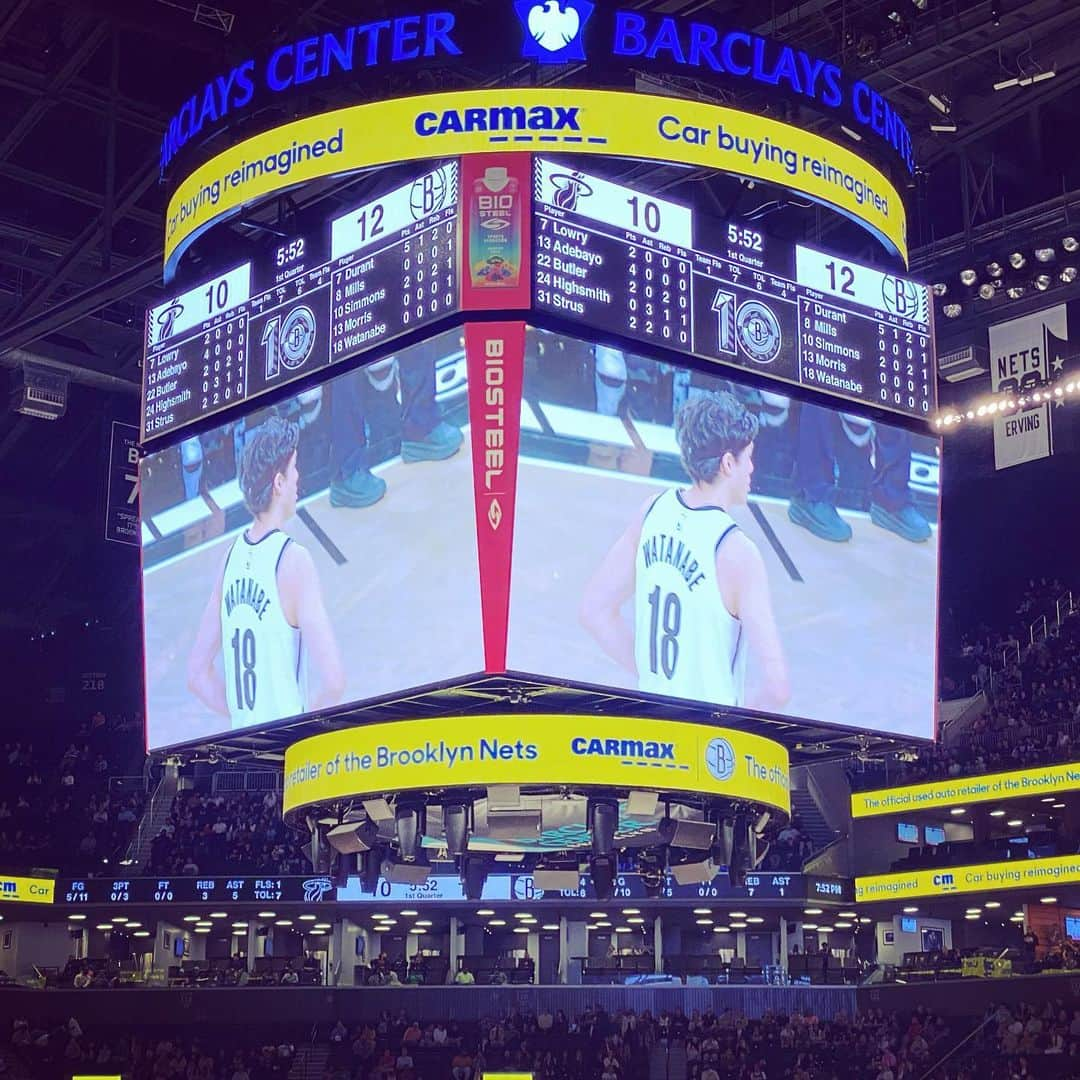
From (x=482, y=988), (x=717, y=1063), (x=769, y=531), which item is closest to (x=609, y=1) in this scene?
(x=769, y=531)

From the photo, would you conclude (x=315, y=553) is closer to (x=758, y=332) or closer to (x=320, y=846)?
(x=320, y=846)

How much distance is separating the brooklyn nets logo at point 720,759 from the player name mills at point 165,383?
6.50 m

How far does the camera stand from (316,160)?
1773cm

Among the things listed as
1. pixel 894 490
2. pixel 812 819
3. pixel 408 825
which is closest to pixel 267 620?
pixel 408 825

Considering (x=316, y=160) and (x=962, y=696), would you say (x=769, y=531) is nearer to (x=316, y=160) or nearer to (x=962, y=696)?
(x=316, y=160)

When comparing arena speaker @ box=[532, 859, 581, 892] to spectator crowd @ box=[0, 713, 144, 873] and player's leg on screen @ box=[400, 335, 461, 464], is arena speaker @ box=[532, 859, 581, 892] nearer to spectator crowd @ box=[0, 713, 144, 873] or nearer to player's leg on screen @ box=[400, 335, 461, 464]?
player's leg on screen @ box=[400, 335, 461, 464]

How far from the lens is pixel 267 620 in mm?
17578

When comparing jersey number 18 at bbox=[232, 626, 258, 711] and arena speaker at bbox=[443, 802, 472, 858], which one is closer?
jersey number 18 at bbox=[232, 626, 258, 711]

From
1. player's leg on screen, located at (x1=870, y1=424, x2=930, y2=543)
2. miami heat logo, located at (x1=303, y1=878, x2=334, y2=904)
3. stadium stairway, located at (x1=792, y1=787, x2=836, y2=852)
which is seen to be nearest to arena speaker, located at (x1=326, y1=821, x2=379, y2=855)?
player's leg on screen, located at (x1=870, y1=424, x2=930, y2=543)

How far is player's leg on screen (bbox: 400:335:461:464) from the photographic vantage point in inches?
635

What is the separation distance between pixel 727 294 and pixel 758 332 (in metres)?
0.51

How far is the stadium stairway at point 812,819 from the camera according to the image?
4081 cm

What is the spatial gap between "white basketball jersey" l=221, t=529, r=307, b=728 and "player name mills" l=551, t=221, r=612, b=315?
145 inches

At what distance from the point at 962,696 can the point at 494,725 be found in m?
26.5
